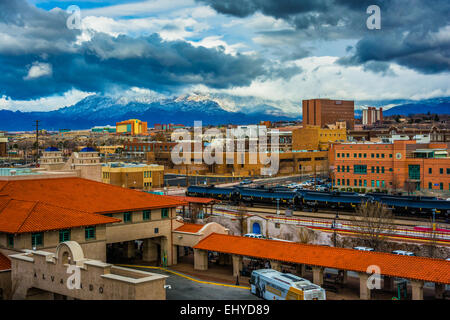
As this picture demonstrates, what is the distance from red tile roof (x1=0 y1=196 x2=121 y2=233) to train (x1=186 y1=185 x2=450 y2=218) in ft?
121

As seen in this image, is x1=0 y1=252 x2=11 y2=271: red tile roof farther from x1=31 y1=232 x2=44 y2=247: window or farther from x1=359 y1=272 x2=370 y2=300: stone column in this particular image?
x1=359 y1=272 x2=370 y2=300: stone column

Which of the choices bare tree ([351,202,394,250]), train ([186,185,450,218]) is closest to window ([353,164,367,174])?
train ([186,185,450,218])

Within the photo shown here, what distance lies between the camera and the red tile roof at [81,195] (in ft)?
128

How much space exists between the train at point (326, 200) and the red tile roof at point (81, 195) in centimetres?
2796

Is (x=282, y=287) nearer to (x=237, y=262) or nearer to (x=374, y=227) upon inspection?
(x=237, y=262)

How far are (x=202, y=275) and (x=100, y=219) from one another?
378 inches

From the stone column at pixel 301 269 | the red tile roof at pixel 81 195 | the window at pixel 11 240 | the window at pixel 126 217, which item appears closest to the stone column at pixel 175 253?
the red tile roof at pixel 81 195

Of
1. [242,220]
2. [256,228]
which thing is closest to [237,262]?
[256,228]

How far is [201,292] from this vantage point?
3316 centimetres

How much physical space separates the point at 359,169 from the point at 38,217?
7209cm

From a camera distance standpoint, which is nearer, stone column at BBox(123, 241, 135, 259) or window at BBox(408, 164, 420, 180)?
stone column at BBox(123, 241, 135, 259)

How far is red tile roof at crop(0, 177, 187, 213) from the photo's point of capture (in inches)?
1538

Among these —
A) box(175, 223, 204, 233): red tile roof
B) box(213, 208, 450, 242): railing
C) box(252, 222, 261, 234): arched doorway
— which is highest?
box(175, 223, 204, 233): red tile roof
